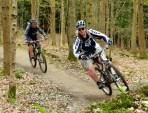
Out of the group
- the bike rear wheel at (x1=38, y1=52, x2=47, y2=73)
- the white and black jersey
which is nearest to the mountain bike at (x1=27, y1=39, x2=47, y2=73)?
the bike rear wheel at (x1=38, y1=52, x2=47, y2=73)

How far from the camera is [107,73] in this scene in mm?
12969

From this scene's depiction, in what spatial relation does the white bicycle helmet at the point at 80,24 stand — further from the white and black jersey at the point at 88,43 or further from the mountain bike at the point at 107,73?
the mountain bike at the point at 107,73

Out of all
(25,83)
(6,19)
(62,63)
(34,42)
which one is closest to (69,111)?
(25,83)

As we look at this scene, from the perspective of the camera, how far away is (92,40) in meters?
13.4

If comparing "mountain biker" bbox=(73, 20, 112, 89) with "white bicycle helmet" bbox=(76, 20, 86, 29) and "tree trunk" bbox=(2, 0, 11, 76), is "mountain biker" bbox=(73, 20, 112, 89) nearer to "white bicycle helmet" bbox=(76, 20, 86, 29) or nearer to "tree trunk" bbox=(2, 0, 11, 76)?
"white bicycle helmet" bbox=(76, 20, 86, 29)

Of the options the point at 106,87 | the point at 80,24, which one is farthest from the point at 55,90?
the point at 80,24

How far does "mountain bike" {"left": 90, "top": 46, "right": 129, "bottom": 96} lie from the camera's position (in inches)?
502

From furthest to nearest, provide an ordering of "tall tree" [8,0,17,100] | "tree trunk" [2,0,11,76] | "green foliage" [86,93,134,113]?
"tree trunk" [2,0,11,76] < "tall tree" [8,0,17,100] < "green foliage" [86,93,134,113]

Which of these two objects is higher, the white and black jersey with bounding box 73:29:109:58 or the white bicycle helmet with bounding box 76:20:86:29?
the white bicycle helmet with bounding box 76:20:86:29

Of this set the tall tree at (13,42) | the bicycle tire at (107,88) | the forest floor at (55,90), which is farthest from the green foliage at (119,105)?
the tall tree at (13,42)

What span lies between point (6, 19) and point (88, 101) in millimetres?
5030

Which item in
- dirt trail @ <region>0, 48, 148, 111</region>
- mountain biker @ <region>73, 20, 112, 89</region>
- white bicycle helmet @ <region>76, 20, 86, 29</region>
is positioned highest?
white bicycle helmet @ <region>76, 20, 86, 29</region>

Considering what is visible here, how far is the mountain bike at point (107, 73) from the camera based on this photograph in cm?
1274

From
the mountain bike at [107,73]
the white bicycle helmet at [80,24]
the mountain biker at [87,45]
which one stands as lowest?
the mountain bike at [107,73]
